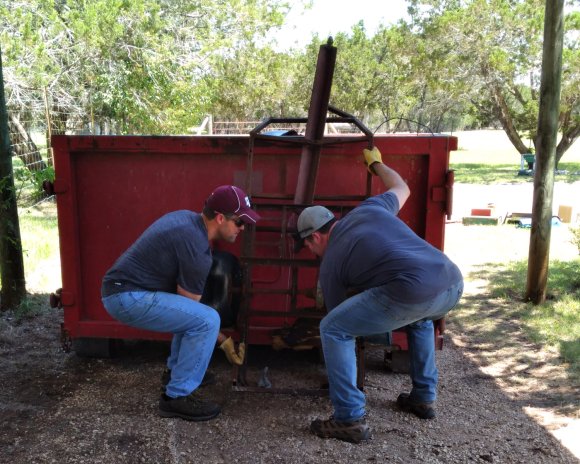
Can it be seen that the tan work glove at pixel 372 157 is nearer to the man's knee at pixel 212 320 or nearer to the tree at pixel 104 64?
the man's knee at pixel 212 320

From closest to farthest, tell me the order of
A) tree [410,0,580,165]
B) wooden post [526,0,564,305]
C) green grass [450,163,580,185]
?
wooden post [526,0,564,305], green grass [450,163,580,185], tree [410,0,580,165]

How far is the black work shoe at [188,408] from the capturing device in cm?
348

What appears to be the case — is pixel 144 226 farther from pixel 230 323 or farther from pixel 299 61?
pixel 299 61

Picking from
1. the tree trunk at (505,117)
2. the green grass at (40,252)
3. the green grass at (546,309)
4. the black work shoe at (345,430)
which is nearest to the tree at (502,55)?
the tree trunk at (505,117)

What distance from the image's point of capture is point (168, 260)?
333cm

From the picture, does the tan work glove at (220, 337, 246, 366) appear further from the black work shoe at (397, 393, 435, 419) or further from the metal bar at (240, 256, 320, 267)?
the black work shoe at (397, 393, 435, 419)

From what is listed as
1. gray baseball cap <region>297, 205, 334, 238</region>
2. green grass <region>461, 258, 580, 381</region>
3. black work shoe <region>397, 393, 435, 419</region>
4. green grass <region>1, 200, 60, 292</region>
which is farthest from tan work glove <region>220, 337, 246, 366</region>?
green grass <region>1, 200, 60, 292</region>

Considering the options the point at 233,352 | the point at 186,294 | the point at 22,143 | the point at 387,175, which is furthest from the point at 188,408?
the point at 22,143

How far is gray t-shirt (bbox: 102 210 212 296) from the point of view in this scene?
328cm

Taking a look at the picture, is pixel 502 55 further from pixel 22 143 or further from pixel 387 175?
pixel 387 175

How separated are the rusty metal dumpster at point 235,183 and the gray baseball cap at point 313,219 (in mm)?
434

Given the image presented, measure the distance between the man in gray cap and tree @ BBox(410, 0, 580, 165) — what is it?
19.8 meters

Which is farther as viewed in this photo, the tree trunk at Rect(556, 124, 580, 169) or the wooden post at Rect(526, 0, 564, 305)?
the tree trunk at Rect(556, 124, 580, 169)

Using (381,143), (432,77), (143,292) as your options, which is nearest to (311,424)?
(143,292)
